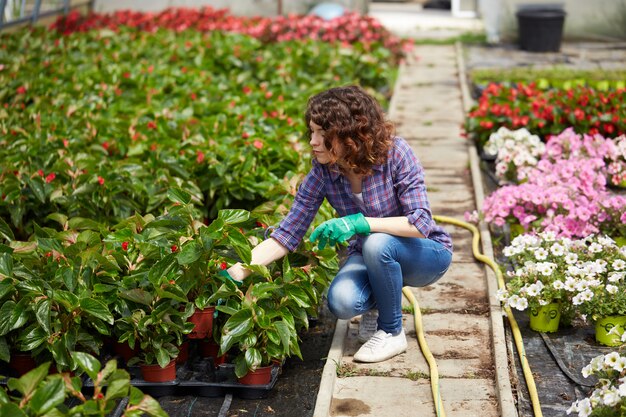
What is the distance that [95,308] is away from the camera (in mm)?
3512

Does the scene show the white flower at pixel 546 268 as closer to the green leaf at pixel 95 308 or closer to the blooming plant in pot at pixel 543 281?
the blooming plant in pot at pixel 543 281

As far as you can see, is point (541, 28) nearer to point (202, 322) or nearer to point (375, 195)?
point (375, 195)

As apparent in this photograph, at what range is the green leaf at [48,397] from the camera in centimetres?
264

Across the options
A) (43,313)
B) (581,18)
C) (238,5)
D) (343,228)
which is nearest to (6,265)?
(43,313)

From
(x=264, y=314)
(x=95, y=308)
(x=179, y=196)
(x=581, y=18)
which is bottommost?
(x=581, y=18)

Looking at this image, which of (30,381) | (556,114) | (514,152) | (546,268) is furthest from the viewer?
(556,114)

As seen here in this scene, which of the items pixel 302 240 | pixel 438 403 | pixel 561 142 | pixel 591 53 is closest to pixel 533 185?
pixel 561 142

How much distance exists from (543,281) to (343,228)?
1.08 m

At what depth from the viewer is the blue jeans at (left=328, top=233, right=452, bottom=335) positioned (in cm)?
374

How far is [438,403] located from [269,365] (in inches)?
26.8

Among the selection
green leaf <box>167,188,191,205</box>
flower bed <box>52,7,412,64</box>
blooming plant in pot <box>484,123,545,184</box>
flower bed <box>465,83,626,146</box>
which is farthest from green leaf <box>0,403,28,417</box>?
flower bed <box>52,7,412,64</box>

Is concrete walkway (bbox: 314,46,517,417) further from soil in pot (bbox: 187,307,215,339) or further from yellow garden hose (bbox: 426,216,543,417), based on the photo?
soil in pot (bbox: 187,307,215,339)

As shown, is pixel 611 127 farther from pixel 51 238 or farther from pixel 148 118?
pixel 51 238

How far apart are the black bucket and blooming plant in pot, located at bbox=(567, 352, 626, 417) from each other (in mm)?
9886
